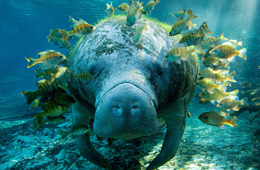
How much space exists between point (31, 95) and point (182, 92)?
2445 millimetres

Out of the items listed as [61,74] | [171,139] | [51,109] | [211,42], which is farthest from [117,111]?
[211,42]

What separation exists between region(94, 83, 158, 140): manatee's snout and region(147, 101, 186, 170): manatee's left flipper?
1237mm

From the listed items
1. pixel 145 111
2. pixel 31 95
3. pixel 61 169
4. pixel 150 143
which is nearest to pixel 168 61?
pixel 145 111

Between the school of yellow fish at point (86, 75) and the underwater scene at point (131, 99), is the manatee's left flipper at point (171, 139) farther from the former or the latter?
the school of yellow fish at point (86, 75)

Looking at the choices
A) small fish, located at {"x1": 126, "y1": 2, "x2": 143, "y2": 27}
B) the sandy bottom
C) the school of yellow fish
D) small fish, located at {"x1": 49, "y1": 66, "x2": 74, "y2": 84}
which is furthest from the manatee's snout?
the sandy bottom

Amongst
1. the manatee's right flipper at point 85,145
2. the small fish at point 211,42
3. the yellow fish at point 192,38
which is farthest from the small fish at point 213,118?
the manatee's right flipper at point 85,145

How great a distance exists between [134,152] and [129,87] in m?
2.42

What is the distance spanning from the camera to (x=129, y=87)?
1.88 metres

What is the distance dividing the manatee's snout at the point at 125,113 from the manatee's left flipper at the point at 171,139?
4.06ft

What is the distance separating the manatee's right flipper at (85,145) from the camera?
3141 mm

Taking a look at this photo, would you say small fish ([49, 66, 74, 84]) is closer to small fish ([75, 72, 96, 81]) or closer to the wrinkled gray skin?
the wrinkled gray skin

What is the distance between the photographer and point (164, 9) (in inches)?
1235

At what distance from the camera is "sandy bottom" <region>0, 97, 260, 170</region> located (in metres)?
3.35

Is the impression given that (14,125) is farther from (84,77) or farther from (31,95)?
(84,77)
